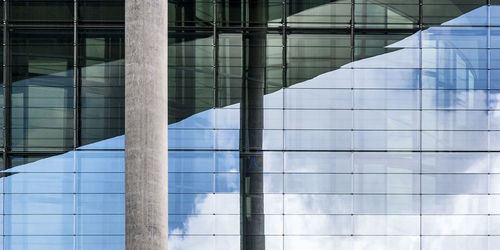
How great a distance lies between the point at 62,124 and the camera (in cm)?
2088

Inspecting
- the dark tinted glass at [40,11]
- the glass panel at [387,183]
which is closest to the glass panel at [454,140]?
the glass panel at [387,183]

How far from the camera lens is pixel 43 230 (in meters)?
20.8

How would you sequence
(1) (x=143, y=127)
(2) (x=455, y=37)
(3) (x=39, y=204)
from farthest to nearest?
(2) (x=455, y=37)
(3) (x=39, y=204)
(1) (x=143, y=127)

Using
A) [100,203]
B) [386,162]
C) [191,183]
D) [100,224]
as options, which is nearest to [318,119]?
[386,162]

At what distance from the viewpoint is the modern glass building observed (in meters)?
20.8

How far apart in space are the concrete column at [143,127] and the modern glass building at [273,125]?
4.99m

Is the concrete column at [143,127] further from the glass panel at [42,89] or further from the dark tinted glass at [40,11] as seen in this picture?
the dark tinted glass at [40,11]

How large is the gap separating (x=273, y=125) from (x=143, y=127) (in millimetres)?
6329

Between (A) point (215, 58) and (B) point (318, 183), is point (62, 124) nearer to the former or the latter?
(A) point (215, 58)

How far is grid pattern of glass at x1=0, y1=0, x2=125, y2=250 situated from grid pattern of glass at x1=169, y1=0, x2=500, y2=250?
2.00 metres

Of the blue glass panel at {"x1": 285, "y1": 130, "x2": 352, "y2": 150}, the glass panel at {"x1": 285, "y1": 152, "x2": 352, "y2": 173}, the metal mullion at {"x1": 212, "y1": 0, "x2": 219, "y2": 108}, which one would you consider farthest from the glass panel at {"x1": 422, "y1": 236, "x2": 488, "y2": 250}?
the metal mullion at {"x1": 212, "y1": 0, "x2": 219, "y2": 108}

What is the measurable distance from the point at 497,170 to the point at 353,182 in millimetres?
4725

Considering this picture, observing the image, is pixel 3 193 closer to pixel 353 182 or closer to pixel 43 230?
pixel 43 230

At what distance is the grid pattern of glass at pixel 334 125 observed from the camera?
2075 cm
